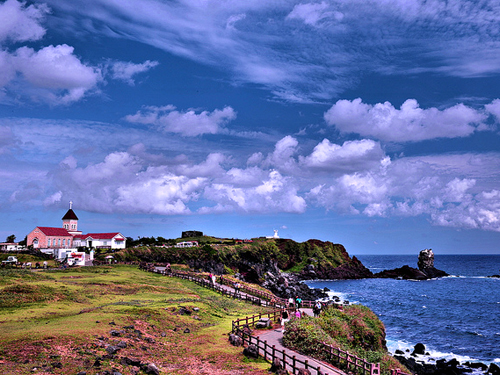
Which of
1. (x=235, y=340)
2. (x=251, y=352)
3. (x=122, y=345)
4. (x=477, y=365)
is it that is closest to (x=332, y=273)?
(x=477, y=365)

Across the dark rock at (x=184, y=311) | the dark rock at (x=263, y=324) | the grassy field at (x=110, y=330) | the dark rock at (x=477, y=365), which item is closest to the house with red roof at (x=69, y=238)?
the grassy field at (x=110, y=330)

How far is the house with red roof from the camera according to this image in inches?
4094

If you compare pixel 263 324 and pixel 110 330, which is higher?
pixel 110 330

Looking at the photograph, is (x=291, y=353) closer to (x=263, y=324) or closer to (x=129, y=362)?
(x=263, y=324)

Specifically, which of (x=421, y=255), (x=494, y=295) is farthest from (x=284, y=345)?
(x=421, y=255)

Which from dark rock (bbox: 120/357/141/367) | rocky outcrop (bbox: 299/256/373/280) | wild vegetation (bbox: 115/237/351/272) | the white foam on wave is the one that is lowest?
the white foam on wave

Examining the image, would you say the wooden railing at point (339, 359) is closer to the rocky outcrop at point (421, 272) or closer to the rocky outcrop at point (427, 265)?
the rocky outcrop at point (421, 272)

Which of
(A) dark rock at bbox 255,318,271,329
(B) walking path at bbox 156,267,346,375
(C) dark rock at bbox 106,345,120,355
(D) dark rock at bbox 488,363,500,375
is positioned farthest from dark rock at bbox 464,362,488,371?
(C) dark rock at bbox 106,345,120,355

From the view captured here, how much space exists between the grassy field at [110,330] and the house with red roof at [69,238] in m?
58.7

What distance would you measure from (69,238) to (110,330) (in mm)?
95968

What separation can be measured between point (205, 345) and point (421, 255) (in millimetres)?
151982

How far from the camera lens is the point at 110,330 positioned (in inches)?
1121

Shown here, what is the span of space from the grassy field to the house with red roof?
58.7m

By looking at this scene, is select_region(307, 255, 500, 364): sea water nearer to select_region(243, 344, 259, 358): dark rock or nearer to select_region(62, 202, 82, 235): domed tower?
select_region(243, 344, 259, 358): dark rock
